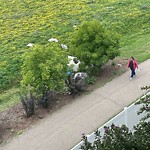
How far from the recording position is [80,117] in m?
15.3

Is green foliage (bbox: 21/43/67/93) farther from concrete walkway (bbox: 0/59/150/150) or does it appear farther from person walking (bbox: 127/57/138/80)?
person walking (bbox: 127/57/138/80)

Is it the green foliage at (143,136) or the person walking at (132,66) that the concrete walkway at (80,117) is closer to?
the person walking at (132,66)

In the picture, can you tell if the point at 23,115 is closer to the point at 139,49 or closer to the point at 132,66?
the point at 132,66

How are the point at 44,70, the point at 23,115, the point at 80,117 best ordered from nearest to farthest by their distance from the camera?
the point at 80,117 → the point at 44,70 → the point at 23,115

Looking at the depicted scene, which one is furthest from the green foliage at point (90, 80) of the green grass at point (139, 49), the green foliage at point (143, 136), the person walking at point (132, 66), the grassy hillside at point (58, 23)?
the green foliage at point (143, 136)

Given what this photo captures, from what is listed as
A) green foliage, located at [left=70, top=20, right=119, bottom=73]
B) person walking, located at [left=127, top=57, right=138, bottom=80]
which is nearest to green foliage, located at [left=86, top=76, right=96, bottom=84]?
green foliage, located at [left=70, top=20, right=119, bottom=73]

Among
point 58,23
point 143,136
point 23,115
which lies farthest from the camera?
point 58,23

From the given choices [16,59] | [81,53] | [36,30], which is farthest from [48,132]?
[36,30]

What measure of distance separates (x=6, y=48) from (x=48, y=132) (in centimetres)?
866

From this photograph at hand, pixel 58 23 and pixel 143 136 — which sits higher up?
pixel 143 136

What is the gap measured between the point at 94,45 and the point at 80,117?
3.80 m

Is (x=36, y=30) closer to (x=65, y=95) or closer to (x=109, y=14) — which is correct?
(x=109, y=14)

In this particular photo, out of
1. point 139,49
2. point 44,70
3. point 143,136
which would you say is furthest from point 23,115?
point 143,136

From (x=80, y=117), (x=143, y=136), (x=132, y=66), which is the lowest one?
(x=80, y=117)
